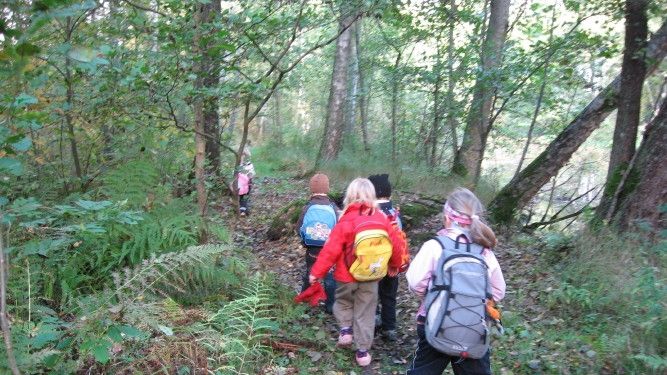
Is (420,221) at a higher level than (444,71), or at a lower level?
lower

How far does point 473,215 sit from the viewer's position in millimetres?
3678

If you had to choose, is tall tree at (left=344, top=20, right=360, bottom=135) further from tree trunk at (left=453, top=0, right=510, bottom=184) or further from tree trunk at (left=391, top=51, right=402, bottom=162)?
tree trunk at (left=453, top=0, right=510, bottom=184)

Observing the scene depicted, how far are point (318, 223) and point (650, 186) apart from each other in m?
3.95

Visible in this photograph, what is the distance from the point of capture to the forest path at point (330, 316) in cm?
499

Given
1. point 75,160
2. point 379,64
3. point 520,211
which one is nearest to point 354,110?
point 379,64

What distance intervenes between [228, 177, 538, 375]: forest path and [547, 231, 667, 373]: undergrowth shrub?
494mm

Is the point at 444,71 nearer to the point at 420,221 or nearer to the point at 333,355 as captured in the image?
the point at 420,221

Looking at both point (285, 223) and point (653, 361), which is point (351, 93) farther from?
point (653, 361)

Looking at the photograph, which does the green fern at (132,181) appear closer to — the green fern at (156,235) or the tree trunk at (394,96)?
the green fern at (156,235)

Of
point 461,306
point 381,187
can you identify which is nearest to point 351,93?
point 381,187

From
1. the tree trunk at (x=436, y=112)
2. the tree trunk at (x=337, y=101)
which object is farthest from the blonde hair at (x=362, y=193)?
the tree trunk at (x=337, y=101)

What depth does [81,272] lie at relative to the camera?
4855mm

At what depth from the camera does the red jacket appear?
15.9 ft

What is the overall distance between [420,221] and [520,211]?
72.1 inches
